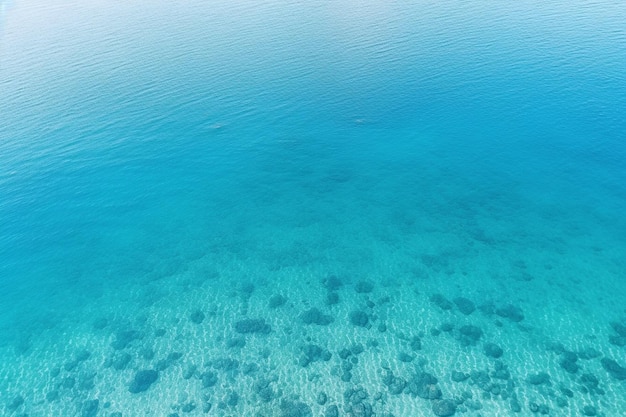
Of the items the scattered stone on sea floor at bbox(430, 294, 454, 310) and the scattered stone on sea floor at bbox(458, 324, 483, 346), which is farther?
the scattered stone on sea floor at bbox(430, 294, 454, 310)

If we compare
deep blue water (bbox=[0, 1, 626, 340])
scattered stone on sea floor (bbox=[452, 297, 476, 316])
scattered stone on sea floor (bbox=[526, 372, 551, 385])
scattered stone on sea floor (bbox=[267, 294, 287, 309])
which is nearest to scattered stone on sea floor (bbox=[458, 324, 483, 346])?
scattered stone on sea floor (bbox=[452, 297, 476, 316])

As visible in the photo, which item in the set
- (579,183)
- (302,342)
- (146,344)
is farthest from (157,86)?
(579,183)

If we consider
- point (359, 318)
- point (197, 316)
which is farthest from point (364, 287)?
point (197, 316)

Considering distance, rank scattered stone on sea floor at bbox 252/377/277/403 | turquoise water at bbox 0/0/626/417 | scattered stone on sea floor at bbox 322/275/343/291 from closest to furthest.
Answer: scattered stone on sea floor at bbox 252/377/277/403
turquoise water at bbox 0/0/626/417
scattered stone on sea floor at bbox 322/275/343/291

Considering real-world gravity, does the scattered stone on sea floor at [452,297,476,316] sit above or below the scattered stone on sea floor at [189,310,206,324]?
below

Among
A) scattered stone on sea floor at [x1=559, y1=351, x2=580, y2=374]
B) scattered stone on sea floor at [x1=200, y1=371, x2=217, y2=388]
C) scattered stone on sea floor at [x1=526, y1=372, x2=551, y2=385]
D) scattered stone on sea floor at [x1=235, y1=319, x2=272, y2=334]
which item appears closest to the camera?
scattered stone on sea floor at [x1=526, y1=372, x2=551, y2=385]

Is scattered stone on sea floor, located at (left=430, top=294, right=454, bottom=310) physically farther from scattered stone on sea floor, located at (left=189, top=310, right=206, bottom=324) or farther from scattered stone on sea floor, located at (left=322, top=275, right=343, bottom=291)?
scattered stone on sea floor, located at (left=189, top=310, right=206, bottom=324)

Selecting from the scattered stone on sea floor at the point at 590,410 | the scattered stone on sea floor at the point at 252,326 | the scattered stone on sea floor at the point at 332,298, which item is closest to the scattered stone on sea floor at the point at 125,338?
the scattered stone on sea floor at the point at 252,326

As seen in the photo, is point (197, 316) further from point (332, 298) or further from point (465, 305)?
point (465, 305)

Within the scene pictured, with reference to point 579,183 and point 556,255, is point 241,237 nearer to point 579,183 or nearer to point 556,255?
point 556,255
